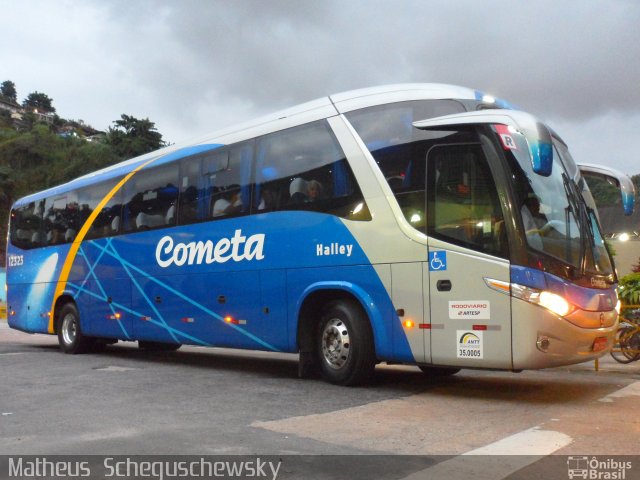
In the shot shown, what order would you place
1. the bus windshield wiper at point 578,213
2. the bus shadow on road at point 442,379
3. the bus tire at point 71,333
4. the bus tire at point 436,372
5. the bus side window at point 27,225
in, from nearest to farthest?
the bus windshield wiper at point 578,213 < the bus shadow on road at point 442,379 < the bus tire at point 436,372 < the bus tire at point 71,333 < the bus side window at point 27,225

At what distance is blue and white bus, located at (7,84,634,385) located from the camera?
7367 millimetres

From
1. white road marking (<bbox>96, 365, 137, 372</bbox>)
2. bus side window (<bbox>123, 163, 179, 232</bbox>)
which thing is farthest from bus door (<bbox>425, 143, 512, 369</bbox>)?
white road marking (<bbox>96, 365, 137, 372</bbox>)

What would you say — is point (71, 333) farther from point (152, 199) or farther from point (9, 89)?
point (9, 89)

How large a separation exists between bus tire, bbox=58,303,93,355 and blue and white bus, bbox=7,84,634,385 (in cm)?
273

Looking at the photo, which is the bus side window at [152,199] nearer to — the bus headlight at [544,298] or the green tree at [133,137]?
the bus headlight at [544,298]

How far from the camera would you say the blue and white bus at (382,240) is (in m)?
7.37

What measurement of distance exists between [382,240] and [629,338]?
5337 mm

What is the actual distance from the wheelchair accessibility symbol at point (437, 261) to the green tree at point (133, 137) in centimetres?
5934

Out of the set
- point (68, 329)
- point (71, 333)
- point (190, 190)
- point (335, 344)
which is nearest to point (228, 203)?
point (190, 190)

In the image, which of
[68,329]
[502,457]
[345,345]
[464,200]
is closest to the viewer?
[502,457]

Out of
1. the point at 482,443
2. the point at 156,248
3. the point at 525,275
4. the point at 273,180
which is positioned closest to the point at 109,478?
the point at 482,443

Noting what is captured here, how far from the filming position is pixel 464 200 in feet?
25.5

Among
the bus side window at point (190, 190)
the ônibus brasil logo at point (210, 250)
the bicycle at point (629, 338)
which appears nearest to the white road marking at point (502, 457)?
the ônibus brasil logo at point (210, 250)

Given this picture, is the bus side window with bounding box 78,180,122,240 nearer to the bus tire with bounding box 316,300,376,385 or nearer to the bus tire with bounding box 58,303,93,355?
the bus tire with bounding box 58,303,93,355
